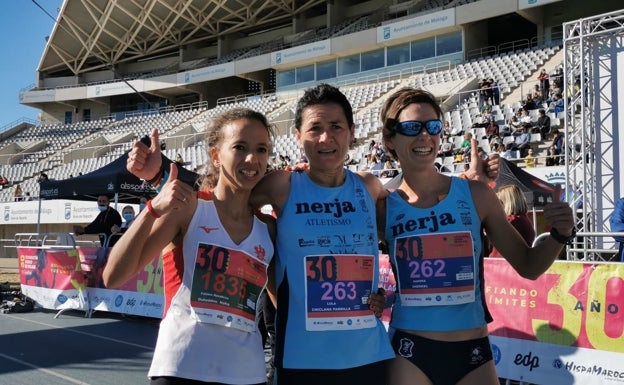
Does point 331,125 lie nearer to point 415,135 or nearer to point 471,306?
point 415,135

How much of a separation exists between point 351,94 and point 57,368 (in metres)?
26.3

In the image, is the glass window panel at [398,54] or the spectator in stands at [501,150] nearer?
the spectator in stands at [501,150]

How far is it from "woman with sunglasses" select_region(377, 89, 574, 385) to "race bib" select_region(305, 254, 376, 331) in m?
0.24

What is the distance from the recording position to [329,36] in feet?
121

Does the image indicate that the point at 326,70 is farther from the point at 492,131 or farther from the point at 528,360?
the point at 528,360

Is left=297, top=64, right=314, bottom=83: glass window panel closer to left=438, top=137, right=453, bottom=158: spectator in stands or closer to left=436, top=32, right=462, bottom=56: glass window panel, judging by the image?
left=436, top=32, right=462, bottom=56: glass window panel

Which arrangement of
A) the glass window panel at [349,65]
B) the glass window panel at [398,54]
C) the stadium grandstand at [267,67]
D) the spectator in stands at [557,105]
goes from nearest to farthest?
the spectator in stands at [557,105] < the stadium grandstand at [267,67] < the glass window panel at [398,54] < the glass window panel at [349,65]

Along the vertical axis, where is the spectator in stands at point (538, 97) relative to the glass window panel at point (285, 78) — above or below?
below

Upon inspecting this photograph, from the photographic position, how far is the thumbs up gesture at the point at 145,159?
6.98ft

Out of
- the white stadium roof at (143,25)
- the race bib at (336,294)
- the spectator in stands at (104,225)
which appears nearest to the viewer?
the race bib at (336,294)

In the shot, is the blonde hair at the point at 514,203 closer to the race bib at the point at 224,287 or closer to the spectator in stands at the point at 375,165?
the race bib at the point at 224,287

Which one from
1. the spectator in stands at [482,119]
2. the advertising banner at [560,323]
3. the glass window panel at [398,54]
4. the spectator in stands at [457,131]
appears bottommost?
the advertising banner at [560,323]

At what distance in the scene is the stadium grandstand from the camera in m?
23.4

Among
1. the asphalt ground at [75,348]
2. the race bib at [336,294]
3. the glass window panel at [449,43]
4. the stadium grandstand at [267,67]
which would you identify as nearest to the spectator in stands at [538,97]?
the stadium grandstand at [267,67]
